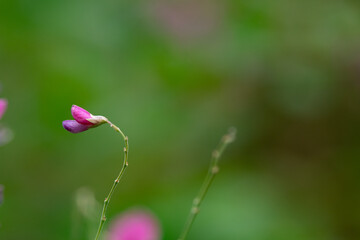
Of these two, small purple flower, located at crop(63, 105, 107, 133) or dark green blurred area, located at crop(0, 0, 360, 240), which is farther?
dark green blurred area, located at crop(0, 0, 360, 240)

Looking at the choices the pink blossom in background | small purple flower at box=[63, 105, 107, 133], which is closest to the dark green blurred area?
the pink blossom in background

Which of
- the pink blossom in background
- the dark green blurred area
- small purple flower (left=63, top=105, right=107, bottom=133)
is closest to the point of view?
small purple flower (left=63, top=105, right=107, bottom=133)

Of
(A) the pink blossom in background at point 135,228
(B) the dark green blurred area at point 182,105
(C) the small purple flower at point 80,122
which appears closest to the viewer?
(C) the small purple flower at point 80,122

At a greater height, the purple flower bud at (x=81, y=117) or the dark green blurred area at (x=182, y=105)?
the purple flower bud at (x=81, y=117)

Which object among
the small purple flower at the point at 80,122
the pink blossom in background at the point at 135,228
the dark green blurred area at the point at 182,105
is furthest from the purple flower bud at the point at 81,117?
the dark green blurred area at the point at 182,105

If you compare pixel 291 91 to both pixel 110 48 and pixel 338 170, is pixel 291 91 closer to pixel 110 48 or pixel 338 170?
pixel 338 170

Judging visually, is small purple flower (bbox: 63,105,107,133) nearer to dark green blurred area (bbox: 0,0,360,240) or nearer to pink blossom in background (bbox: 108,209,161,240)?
pink blossom in background (bbox: 108,209,161,240)

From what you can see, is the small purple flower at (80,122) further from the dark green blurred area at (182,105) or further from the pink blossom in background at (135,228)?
the dark green blurred area at (182,105)
